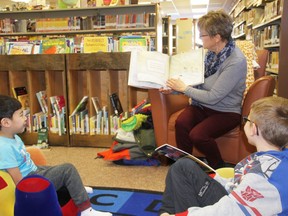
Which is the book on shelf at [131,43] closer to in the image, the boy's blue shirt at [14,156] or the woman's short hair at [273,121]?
the boy's blue shirt at [14,156]

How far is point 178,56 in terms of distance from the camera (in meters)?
2.43

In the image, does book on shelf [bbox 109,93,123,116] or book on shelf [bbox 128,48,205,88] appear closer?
book on shelf [bbox 128,48,205,88]

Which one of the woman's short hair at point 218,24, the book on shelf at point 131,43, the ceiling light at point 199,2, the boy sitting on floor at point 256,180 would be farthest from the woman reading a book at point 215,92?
the ceiling light at point 199,2

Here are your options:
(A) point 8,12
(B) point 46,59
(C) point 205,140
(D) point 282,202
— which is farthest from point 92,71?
(A) point 8,12

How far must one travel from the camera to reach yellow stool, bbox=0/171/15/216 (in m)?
1.34

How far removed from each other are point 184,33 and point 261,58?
341 inches

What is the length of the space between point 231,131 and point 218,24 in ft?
2.49

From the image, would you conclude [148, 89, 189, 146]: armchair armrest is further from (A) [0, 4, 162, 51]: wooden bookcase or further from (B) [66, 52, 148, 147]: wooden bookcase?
(A) [0, 4, 162, 51]: wooden bookcase

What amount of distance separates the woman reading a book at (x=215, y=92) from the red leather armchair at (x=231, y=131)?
97 millimetres

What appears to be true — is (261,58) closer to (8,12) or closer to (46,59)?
(46,59)

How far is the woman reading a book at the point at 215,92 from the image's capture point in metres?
2.15

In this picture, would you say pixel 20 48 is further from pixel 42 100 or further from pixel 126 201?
pixel 126 201

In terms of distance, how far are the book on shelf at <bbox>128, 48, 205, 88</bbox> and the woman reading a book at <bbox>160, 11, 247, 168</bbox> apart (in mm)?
72

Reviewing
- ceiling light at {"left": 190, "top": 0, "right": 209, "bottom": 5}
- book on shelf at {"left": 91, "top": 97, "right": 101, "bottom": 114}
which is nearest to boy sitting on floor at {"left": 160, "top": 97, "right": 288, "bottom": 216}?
book on shelf at {"left": 91, "top": 97, "right": 101, "bottom": 114}
